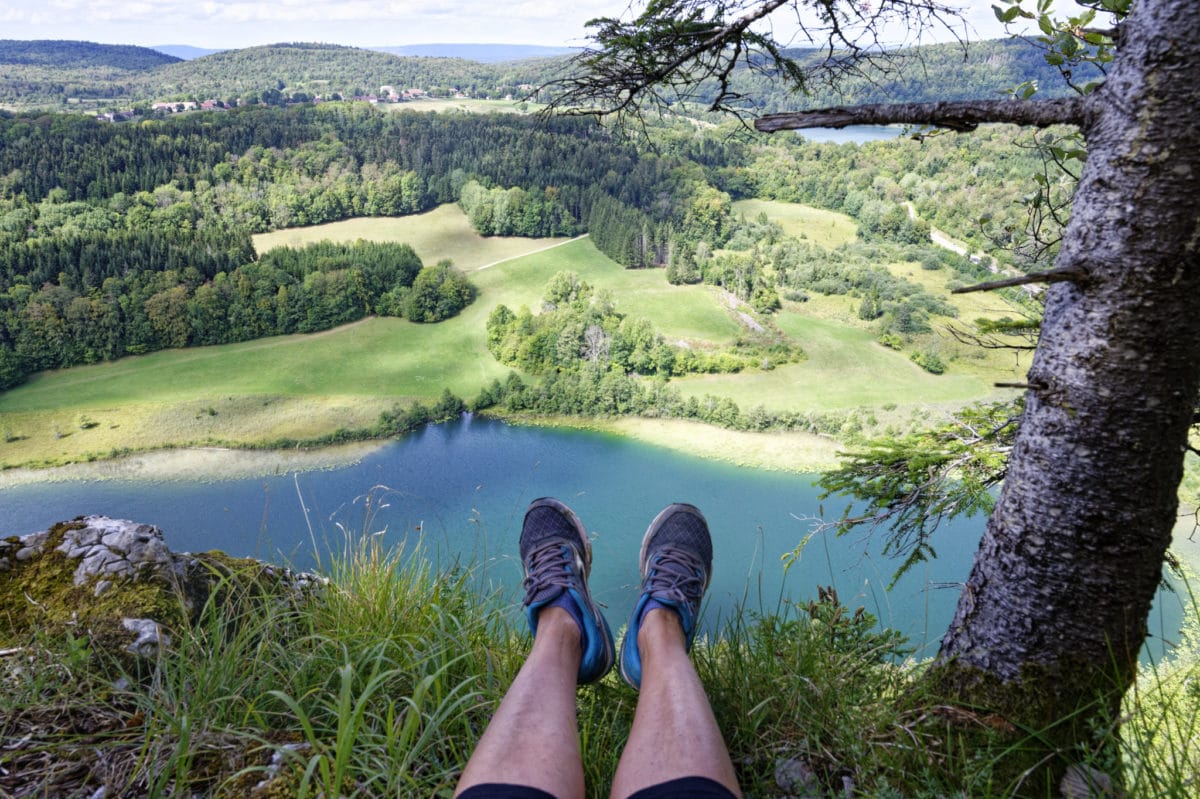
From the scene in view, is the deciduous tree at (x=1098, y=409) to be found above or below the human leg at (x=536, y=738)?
above

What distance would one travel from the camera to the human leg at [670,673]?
40.6 inches

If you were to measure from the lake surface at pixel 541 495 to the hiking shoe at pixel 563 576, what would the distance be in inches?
534

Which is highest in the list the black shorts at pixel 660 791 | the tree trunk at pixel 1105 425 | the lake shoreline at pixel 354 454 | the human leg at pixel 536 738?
the tree trunk at pixel 1105 425

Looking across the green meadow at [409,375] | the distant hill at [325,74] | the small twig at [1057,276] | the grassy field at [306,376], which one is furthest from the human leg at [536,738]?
the distant hill at [325,74]

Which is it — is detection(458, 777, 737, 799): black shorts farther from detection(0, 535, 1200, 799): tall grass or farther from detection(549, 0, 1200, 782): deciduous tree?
detection(549, 0, 1200, 782): deciduous tree

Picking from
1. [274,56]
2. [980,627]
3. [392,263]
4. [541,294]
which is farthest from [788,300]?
[274,56]

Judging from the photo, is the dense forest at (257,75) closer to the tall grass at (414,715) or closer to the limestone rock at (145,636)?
the tall grass at (414,715)

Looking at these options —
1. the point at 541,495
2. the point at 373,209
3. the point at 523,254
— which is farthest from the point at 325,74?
the point at 541,495

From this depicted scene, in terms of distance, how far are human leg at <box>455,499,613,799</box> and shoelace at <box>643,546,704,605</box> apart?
0.60ft

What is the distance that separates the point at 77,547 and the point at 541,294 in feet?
108

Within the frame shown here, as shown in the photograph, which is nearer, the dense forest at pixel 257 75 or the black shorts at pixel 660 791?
the black shorts at pixel 660 791

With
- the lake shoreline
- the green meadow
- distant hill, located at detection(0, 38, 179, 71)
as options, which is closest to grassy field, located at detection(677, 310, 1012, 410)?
the green meadow

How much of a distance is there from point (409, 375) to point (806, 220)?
1237 inches

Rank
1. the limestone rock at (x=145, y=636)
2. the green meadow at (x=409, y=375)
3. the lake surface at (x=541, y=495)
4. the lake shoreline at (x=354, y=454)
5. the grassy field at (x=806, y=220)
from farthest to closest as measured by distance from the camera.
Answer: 1. the grassy field at (x=806, y=220)
2. the green meadow at (x=409, y=375)
3. the lake shoreline at (x=354, y=454)
4. the lake surface at (x=541, y=495)
5. the limestone rock at (x=145, y=636)
